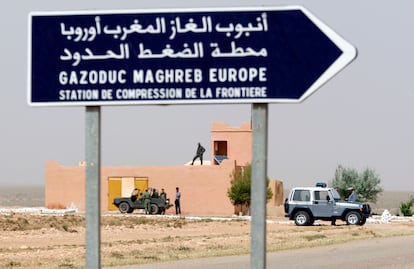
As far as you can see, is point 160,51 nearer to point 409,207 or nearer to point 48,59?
point 48,59

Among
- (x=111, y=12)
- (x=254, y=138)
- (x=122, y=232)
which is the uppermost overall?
(x=111, y=12)

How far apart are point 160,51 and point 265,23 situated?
2.99 feet

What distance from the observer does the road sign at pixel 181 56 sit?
7.76 metres

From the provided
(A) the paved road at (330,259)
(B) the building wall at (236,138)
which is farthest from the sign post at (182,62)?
(B) the building wall at (236,138)

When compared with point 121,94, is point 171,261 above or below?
below

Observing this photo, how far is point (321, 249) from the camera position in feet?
85.4

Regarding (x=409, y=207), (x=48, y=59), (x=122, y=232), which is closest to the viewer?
(x=48, y=59)

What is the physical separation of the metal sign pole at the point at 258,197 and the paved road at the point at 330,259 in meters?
12.4

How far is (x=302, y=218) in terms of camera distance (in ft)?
135

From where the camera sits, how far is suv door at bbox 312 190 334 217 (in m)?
40.8

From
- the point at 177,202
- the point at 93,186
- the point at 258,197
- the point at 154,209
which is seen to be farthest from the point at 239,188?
the point at 258,197

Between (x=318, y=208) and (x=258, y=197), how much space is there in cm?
3360

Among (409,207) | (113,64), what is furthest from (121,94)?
(409,207)

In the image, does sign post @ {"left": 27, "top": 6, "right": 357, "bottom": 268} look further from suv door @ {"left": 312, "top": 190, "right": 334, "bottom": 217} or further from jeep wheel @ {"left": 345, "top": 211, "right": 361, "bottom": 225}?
jeep wheel @ {"left": 345, "top": 211, "right": 361, "bottom": 225}
